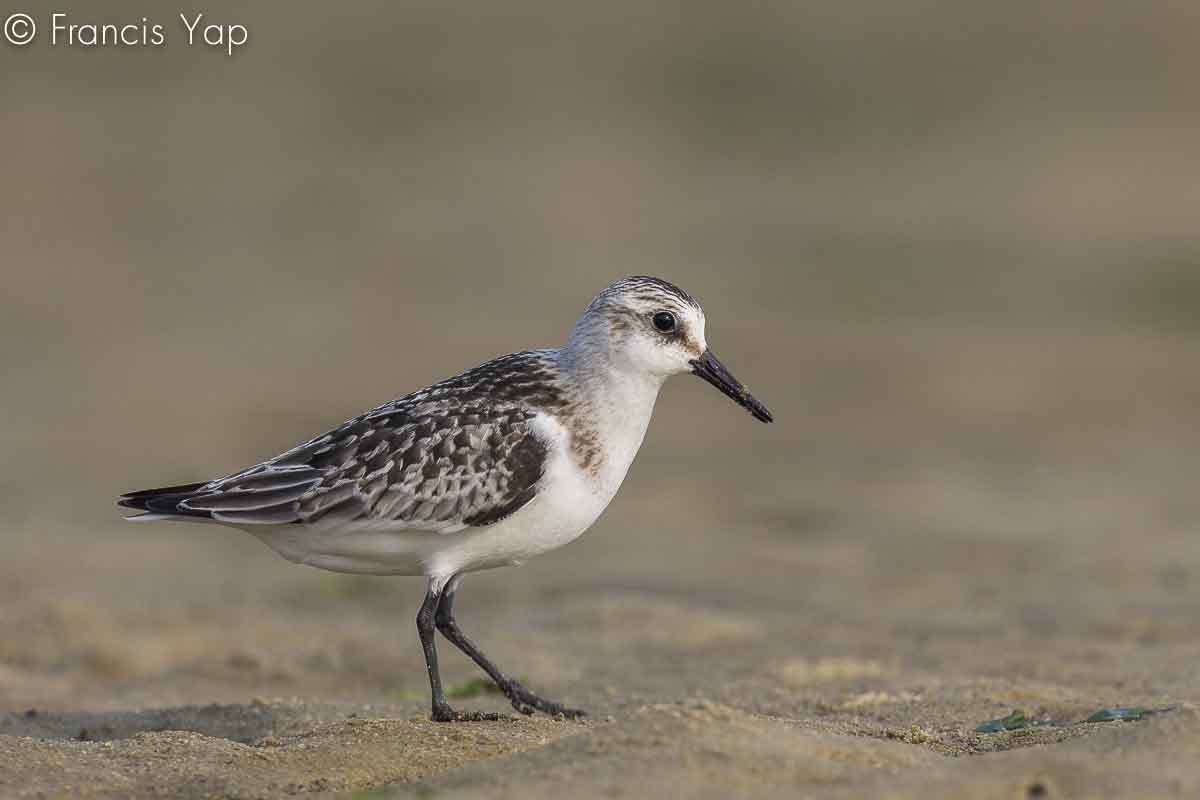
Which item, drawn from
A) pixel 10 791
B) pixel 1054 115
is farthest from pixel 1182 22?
pixel 10 791

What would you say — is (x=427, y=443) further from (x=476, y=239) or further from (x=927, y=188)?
(x=927, y=188)

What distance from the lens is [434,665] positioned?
23.4 feet

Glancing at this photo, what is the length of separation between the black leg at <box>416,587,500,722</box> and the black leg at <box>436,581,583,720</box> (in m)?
0.11

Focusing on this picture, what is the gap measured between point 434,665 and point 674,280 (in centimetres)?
1551

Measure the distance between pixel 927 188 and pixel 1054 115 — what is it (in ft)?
10.4

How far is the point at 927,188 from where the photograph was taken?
27.1 m

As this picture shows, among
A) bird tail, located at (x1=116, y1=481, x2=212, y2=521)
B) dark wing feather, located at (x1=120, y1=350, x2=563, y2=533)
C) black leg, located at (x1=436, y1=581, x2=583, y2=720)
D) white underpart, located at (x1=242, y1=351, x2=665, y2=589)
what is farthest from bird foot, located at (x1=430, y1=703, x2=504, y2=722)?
bird tail, located at (x1=116, y1=481, x2=212, y2=521)

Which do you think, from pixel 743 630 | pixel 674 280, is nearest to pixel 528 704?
pixel 743 630

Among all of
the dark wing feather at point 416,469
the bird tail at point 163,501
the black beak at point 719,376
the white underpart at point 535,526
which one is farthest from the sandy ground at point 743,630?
the black beak at point 719,376

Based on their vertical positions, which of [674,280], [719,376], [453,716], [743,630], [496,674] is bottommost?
[453,716]

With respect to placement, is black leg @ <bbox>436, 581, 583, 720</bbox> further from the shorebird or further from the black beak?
the black beak

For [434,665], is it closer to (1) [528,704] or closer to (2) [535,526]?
(1) [528,704]

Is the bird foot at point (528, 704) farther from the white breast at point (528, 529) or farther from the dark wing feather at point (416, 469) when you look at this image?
the dark wing feather at point (416, 469)

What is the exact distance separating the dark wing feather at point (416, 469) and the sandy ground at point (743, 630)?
87cm
